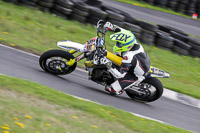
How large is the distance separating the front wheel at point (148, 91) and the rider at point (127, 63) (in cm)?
23

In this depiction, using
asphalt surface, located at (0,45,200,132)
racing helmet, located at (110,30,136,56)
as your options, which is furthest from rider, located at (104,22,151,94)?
asphalt surface, located at (0,45,200,132)

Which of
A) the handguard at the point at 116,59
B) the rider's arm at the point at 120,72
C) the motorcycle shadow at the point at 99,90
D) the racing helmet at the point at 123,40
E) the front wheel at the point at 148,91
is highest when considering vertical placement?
the racing helmet at the point at 123,40

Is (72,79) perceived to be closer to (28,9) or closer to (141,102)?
(141,102)

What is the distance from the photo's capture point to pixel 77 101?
6.48 meters

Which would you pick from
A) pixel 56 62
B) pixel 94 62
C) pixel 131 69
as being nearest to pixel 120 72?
pixel 131 69

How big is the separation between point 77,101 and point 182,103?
3.65m

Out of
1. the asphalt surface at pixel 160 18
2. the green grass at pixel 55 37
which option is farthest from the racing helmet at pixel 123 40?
the asphalt surface at pixel 160 18

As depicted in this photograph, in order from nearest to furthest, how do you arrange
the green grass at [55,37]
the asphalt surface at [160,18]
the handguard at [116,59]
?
the handguard at [116,59] < the green grass at [55,37] < the asphalt surface at [160,18]

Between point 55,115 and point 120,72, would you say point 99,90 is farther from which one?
point 55,115

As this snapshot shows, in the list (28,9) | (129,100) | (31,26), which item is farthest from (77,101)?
(28,9)

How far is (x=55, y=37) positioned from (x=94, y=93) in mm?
4191

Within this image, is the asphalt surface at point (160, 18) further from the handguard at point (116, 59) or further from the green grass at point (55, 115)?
the green grass at point (55, 115)

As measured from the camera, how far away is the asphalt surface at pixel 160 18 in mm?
17719

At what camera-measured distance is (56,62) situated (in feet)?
25.0
